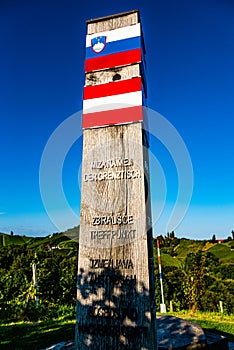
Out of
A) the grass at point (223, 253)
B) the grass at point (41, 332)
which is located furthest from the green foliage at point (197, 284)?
the grass at point (41, 332)

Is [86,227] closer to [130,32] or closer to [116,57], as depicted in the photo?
[116,57]

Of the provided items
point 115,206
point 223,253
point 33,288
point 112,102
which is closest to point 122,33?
point 112,102

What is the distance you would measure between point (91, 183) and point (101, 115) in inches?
26.7

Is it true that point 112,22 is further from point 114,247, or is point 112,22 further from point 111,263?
point 111,263

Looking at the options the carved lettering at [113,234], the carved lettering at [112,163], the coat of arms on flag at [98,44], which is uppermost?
the coat of arms on flag at [98,44]

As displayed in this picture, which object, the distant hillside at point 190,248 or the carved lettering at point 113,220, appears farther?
the distant hillside at point 190,248

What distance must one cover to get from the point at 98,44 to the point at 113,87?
523 mm

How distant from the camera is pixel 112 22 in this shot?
2.88 m

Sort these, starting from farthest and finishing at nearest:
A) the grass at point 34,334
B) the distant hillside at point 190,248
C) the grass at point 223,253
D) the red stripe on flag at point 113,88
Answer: the distant hillside at point 190,248
the grass at point 223,253
the grass at point 34,334
the red stripe on flag at point 113,88

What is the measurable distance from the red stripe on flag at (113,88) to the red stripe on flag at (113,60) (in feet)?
0.67

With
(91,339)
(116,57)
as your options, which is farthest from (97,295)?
(116,57)

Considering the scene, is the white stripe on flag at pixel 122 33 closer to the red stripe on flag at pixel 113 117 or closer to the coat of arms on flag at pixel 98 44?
the coat of arms on flag at pixel 98 44

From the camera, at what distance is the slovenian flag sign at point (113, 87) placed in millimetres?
2648

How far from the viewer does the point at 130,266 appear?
239 cm
